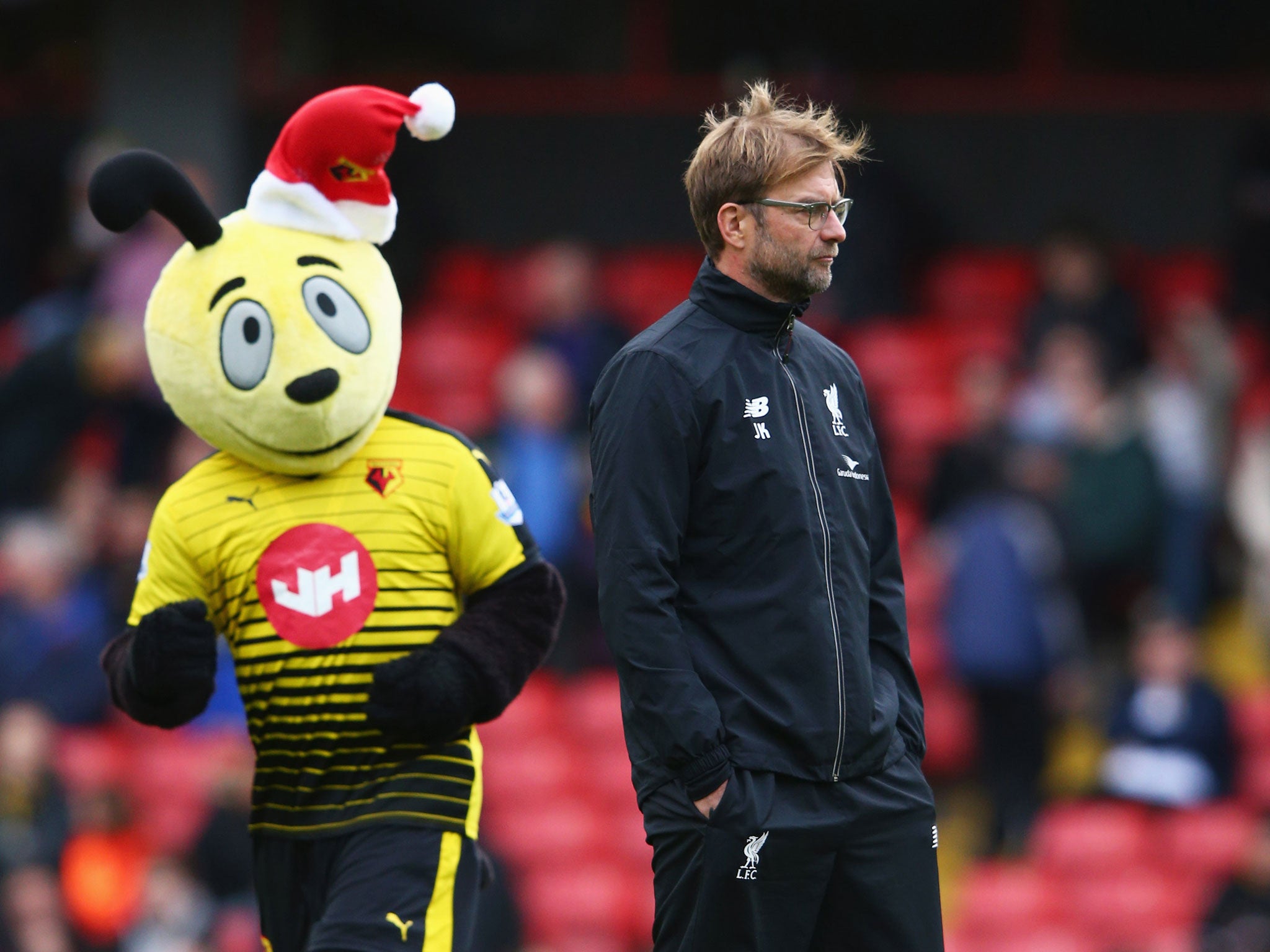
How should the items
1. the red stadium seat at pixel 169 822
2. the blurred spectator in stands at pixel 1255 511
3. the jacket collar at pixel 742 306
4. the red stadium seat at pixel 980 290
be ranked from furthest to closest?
the red stadium seat at pixel 980 290
the blurred spectator in stands at pixel 1255 511
the red stadium seat at pixel 169 822
the jacket collar at pixel 742 306

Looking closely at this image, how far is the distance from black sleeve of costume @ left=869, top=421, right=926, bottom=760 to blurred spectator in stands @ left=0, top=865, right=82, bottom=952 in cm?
507

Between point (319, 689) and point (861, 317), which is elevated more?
point (861, 317)

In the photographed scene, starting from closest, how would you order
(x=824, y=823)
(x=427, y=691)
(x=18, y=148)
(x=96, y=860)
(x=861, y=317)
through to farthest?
(x=824, y=823) → (x=427, y=691) → (x=96, y=860) → (x=861, y=317) → (x=18, y=148)

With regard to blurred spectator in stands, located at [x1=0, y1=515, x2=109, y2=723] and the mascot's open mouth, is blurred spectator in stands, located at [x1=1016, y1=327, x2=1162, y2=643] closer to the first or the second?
blurred spectator in stands, located at [x1=0, y1=515, x2=109, y2=723]

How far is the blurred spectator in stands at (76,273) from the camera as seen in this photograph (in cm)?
967

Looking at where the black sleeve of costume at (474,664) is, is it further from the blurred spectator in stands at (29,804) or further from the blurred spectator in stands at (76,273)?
the blurred spectator in stands at (76,273)

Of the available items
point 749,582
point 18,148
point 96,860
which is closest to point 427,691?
point 749,582

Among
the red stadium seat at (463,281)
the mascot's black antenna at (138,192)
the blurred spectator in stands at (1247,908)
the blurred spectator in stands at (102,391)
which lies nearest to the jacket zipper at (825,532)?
the mascot's black antenna at (138,192)

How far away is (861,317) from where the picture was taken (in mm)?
9789

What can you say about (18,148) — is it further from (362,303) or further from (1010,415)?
(362,303)

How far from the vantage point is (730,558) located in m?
3.46

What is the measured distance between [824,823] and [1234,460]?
5794 millimetres

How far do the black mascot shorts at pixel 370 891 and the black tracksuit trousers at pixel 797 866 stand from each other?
46 cm

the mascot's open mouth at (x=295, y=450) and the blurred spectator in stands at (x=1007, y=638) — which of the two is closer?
the mascot's open mouth at (x=295, y=450)
